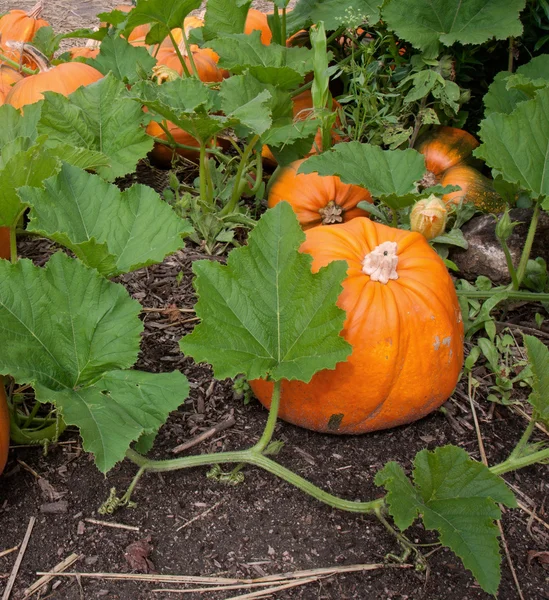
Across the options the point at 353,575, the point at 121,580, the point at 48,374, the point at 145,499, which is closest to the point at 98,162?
the point at 48,374

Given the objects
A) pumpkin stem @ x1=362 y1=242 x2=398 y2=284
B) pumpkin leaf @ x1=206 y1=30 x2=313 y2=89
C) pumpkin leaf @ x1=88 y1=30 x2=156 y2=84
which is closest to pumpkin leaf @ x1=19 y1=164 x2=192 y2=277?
pumpkin stem @ x1=362 y1=242 x2=398 y2=284

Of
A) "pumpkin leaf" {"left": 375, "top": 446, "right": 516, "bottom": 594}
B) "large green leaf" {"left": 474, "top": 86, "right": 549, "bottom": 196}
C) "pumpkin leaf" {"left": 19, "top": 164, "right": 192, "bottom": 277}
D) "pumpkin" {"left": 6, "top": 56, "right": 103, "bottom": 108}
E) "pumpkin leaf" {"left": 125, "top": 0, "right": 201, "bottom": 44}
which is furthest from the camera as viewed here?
"pumpkin" {"left": 6, "top": 56, "right": 103, "bottom": 108}

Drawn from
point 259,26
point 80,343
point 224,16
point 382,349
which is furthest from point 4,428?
point 259,26

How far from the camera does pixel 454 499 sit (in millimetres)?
1464

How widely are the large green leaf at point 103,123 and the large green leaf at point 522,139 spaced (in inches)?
46.1

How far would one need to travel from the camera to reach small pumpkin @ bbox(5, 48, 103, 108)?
9.48 feet

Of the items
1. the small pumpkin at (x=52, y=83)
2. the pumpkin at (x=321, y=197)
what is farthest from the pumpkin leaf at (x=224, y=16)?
the pumpkin at (x=321, y=197)

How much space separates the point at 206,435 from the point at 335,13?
1.99m

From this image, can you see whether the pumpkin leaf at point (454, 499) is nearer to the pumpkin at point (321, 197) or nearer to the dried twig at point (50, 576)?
the dried twig at point (50, 576)

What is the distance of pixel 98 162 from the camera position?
6.77ft

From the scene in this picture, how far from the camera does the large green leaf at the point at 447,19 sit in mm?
2594

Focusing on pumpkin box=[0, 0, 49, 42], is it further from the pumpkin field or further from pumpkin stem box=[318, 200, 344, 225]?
pumpkin stem box=[318, 200, 344, 225]

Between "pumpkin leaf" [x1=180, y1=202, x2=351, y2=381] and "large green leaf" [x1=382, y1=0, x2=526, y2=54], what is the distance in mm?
1363

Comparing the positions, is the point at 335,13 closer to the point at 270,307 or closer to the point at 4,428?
the point at 270,307
